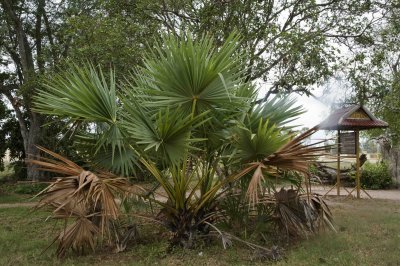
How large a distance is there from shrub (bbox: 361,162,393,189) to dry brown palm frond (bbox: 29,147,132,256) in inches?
513

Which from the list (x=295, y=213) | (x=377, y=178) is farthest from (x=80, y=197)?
(x=377, y=178)

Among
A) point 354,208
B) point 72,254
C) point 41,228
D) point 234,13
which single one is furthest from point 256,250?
point 234,13

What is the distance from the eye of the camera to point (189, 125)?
510 centimetres

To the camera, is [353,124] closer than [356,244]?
No

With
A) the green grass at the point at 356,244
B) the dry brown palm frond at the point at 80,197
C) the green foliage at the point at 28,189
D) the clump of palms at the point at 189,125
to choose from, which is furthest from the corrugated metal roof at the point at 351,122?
the green foliage at the point at 28,189

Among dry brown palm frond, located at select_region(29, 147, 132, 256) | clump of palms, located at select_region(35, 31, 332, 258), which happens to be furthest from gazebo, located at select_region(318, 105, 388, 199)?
dry brown palm frond, located at select_region(29, 147, 132, 256)

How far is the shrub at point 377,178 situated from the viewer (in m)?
16.5

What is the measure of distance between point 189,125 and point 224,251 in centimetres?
186

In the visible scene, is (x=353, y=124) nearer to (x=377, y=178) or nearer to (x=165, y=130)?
(x=377, y=178)

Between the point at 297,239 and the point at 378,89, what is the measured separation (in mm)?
6198

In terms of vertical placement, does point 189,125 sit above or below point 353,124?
below

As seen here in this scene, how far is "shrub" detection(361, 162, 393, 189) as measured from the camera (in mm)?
16484

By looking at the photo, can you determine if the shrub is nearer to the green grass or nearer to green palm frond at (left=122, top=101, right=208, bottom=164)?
the green grass

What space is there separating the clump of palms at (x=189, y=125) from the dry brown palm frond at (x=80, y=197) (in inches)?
18.3
